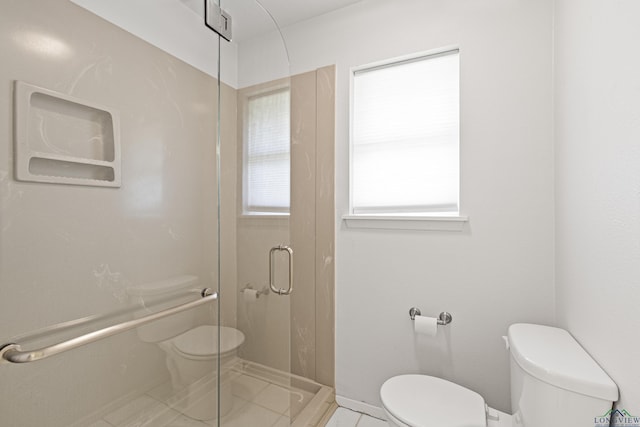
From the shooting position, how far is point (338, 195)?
1858 millimetres

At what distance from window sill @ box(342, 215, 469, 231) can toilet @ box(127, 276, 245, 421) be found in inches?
37.8

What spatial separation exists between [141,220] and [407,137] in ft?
4.71

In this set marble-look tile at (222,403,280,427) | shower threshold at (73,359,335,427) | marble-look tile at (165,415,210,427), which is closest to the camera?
shower threshold at (73,359,335,427)

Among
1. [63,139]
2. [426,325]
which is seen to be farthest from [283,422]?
[63,139]

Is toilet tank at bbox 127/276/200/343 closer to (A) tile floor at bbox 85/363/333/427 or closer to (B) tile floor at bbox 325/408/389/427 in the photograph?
(A) tile floor at bbox 85/363/333/427

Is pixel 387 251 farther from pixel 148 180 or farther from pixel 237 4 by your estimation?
pixel 237 4

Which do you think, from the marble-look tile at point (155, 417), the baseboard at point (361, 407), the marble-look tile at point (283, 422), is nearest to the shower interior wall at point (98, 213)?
the marble-look tile at point (155, 417)

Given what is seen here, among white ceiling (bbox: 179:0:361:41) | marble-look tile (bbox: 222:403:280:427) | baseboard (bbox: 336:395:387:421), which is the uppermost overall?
white ceiling (bbox: 179:0:361:41)

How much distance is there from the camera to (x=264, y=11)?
1506mm

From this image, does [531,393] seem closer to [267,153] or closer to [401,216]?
[401,216]

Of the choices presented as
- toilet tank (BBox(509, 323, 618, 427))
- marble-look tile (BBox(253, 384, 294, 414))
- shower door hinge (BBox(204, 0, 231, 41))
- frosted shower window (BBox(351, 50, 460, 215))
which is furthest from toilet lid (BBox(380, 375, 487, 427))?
shower door hinge (BBox(204, 0, 231, 41))

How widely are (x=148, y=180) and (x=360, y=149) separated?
1221 mm

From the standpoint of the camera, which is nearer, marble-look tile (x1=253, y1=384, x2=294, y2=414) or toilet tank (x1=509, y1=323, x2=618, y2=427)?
toilet tank (x1=509, y1=323, x2=618, y2=427)

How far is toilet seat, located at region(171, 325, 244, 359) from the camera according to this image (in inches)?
46.6
